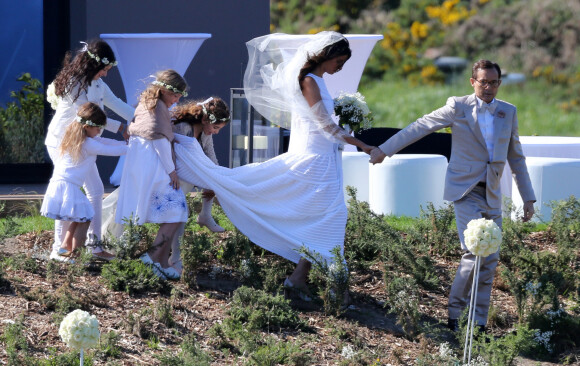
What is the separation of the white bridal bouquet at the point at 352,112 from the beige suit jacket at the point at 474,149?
0.65 m

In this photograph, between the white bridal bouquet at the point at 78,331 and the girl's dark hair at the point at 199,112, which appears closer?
the white bridal bouquet at the point at 78,331

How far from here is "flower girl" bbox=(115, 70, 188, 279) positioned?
647 cm

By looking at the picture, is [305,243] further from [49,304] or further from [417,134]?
[49,304]

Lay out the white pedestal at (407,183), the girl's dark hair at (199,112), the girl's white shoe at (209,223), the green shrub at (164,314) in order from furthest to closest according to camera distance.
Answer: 1. the white pedestal at (407,183)
2. the girl's white shoe at (209,223)
3. the girl's dark hair at (199,112)
4. the green shrub at (164,314)

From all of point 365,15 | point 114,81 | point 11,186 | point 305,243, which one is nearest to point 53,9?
point 114,81

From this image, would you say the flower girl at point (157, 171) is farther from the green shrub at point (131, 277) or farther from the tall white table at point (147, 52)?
the tall white table at point (147, 52)

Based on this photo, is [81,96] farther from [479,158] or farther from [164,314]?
[479,158]

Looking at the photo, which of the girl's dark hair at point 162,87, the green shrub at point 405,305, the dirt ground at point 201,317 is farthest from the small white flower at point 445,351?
the girl's dark hair at point 162,87

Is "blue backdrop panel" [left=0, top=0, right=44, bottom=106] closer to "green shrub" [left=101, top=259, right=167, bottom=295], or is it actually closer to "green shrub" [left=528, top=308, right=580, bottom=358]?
"green shrub" [left=101, top=259, right=167, bottom=295]

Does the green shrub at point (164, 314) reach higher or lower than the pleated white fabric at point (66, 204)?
lower

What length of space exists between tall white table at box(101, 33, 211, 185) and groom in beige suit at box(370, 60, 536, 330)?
368cm

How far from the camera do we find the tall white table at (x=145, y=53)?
903 cm

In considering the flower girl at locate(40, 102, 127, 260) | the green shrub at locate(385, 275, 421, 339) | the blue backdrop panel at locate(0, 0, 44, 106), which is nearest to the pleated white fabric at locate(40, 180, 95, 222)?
the flower girl at locate(40, 102, 127, 260)

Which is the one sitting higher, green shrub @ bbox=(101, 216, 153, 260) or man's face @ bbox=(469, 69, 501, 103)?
man's face @ bbox=(469, 69, 501, 103)
